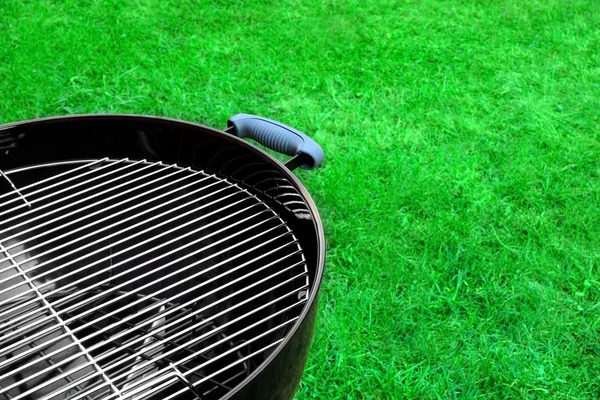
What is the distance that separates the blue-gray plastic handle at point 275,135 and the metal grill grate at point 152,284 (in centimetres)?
14

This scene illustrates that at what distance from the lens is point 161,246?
1158 millimetres

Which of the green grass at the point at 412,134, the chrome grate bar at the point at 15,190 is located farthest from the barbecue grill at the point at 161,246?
the green grass at the point at 412,134

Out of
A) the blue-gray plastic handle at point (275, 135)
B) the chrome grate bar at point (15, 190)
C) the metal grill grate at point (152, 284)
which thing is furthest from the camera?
the blue-gray plastic handle at point (275, 135)

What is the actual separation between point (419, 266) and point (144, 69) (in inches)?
66.3

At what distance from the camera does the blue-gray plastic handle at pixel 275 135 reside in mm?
1354

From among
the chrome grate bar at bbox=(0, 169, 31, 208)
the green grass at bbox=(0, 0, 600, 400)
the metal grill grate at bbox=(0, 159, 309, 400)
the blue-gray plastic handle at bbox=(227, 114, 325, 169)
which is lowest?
the green grass at bbox=(0, 0, 600, 400)

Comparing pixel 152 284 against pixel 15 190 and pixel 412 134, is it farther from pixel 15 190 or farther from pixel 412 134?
pixel 412 134

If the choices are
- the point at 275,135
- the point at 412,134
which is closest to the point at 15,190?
the point at 275,135

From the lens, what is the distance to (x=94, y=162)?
1.35 meters

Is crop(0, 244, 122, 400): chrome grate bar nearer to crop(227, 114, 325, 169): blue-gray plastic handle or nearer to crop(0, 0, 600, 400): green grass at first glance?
crop(227, 114, 325, 169): blue-gray plastic handle

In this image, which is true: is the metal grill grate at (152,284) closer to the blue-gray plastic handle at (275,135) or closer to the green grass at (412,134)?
the blue-gray plastic handle at (275,135)

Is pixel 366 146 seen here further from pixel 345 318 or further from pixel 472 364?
pixel 472 364

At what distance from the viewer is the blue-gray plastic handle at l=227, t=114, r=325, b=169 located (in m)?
1.35

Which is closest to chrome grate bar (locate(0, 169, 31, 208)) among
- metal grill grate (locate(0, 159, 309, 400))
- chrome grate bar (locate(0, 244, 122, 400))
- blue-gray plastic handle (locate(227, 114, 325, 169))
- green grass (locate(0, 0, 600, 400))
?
metal grill grate (locate(0, 159, 309, 400))
